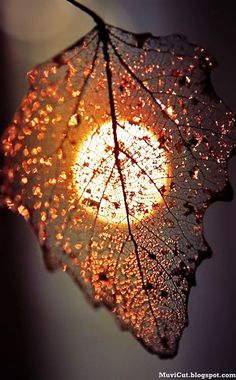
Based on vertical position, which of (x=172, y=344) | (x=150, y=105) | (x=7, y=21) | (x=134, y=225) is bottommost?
(x=172, y=344)

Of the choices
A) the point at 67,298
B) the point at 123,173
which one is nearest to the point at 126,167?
the point at 123,173

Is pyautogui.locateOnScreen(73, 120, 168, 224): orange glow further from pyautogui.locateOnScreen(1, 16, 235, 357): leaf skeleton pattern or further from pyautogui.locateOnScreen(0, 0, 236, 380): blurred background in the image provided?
pyautogui.locateOnScreen(0, 0, 236, 380): blurred background

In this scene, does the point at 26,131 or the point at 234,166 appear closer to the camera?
the point at 26,131

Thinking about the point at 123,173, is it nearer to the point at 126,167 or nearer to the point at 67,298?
the point at 126,167

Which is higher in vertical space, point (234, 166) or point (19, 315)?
point (234, 166)

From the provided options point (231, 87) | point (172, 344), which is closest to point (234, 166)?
point (231, 87)

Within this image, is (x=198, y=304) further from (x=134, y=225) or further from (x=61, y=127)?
(x=61, y=127)

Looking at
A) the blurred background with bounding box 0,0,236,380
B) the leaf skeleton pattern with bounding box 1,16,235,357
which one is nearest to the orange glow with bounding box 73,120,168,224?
the leaf skeleton pattern with bounding box 1,16,235,357
